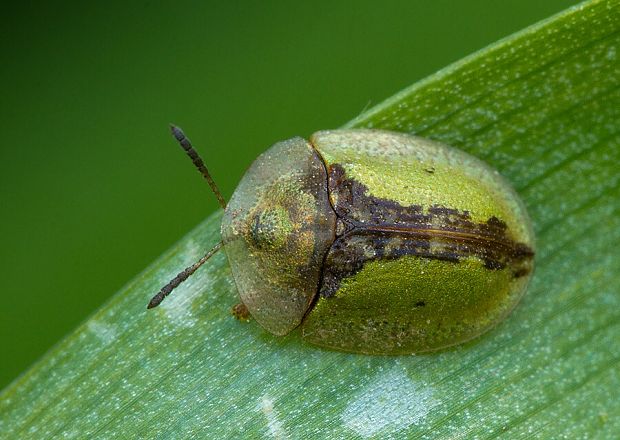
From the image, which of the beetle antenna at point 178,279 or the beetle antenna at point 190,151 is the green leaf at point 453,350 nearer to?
the beetle antenna at point 178,279

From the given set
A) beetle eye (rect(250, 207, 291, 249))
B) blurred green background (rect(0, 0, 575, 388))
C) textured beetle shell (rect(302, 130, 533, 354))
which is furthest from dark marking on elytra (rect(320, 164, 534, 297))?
blurred green background (rect(0, 0, 575, 388))

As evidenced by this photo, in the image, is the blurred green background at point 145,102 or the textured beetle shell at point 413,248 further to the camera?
the blurred green background at point 145,102

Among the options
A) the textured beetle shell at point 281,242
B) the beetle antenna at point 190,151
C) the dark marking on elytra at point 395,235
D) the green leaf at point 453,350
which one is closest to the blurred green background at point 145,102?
the beetle antenna at point 190,151

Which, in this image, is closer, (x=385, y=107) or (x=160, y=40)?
(x=385, y=107)

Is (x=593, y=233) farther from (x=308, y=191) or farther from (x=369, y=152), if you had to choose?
(x=308, y=191)

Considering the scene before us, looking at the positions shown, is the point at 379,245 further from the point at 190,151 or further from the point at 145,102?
the point at 145,102

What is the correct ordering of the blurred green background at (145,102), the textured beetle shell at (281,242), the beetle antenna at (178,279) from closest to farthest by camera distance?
the beetle antenna at (178,279) → the textured beetle shell at (281,242) → the blurred green background at (145,102)

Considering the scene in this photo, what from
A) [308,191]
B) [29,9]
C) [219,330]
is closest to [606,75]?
[308,191]

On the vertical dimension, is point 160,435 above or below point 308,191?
below
